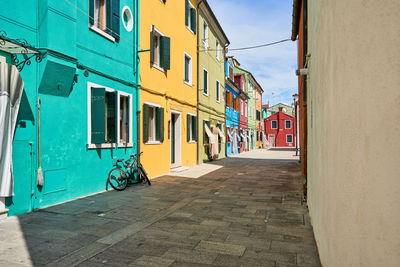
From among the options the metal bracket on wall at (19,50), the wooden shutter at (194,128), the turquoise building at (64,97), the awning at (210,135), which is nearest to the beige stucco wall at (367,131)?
the metal bracket on wall at (19,50)

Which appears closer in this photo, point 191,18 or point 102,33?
point 102,33

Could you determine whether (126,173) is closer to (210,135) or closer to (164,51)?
(164,51)

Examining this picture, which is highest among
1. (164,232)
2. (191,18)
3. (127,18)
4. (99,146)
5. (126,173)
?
(191,18)

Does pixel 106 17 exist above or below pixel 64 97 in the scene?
above

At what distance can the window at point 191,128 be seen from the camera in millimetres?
14852

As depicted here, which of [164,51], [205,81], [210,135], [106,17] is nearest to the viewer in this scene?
[106,17]

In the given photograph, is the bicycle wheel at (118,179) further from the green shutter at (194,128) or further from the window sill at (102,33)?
the green shutter at (194,128)

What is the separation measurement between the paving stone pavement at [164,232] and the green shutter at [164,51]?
18.3 feet

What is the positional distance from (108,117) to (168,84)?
4.26 meters

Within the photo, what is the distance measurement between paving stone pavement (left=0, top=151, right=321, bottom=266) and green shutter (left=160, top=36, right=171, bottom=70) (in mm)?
5584

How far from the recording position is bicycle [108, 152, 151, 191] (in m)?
A: 8.28

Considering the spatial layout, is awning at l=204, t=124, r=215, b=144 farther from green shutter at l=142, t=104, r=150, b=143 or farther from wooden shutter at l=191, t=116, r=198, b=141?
green shutter at l=142, t=104, r=150, b=143

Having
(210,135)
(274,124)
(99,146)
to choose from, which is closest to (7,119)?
(99,146)

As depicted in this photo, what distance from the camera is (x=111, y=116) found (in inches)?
329
